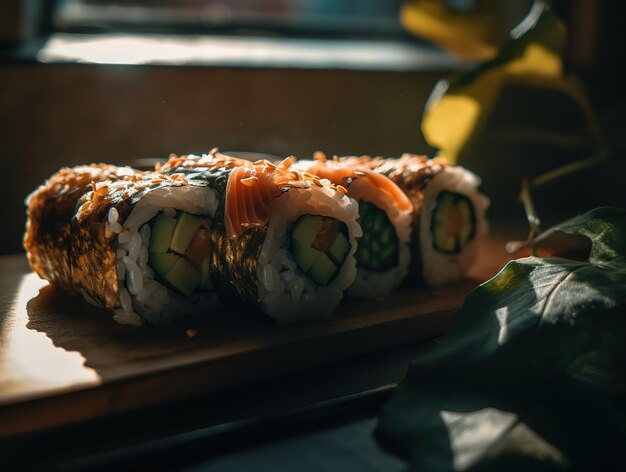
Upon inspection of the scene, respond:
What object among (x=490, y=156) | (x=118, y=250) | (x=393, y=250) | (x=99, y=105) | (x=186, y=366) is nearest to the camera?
(x=186, y=366)

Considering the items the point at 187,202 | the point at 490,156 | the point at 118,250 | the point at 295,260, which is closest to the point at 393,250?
the point at 295,260

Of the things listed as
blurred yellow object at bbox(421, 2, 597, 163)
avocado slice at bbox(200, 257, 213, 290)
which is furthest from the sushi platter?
blurred yellow object at bbox(421, 2, 597, 163)

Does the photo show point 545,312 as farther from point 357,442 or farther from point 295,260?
point 295,260

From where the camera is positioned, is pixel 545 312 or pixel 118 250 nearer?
pixel 545 312

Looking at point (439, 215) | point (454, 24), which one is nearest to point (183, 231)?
point (439, 215)

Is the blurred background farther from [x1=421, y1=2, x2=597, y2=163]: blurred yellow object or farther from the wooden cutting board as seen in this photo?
the wooden cutting board

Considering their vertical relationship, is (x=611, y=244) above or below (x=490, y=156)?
above

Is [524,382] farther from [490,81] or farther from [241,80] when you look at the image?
[241,80]
